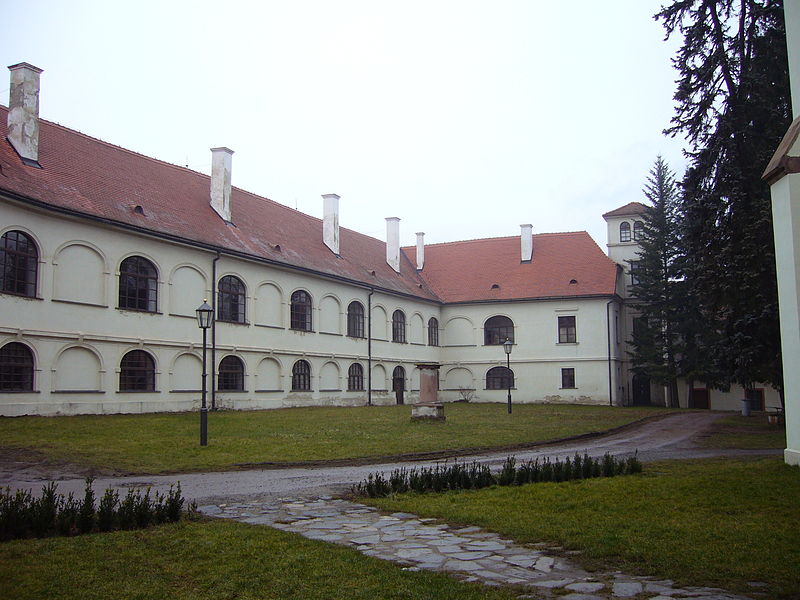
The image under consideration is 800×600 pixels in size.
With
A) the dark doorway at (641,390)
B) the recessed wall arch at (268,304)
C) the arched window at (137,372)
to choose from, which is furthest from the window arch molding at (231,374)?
the dark doorway at (641,390)

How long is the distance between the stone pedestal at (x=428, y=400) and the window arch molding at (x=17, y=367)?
12557 millimetres

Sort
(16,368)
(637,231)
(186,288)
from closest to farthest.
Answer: (16,368), (186,288), (637,231)

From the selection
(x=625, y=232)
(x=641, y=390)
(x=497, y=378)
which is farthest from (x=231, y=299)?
(x=625, y=232)

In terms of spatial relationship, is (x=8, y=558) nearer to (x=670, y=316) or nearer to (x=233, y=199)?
(x=233, y=199)

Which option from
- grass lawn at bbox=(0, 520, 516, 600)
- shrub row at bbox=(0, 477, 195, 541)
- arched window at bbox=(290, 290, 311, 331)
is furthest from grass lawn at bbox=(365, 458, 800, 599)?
arched window at bbox=(290, 290, 311, 331)

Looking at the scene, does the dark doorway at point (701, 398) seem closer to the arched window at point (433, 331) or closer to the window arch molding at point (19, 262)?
the arched window at point (433, 331)

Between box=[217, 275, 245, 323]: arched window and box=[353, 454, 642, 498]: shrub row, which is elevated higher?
box=[217, 275, 245, 323]: arched window

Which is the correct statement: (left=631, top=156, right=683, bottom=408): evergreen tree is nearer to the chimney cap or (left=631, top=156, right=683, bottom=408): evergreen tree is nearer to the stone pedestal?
the stone pedestal

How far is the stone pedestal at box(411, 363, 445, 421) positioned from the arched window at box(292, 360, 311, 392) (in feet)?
37.8

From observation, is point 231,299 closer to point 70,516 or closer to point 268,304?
point 268,304

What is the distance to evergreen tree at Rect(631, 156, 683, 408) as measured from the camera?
46750mm

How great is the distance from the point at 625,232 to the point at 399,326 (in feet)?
63.0

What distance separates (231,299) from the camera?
32.8 m

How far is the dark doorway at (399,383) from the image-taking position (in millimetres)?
44656
